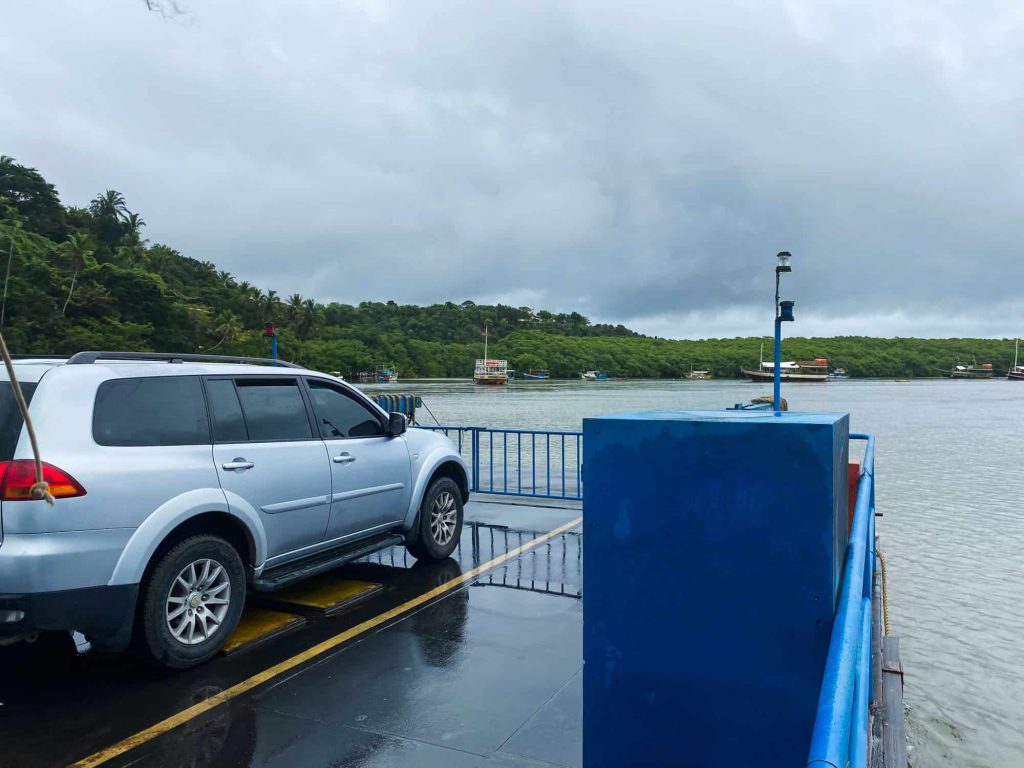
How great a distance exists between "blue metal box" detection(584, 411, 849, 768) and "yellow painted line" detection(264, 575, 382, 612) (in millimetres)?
4015

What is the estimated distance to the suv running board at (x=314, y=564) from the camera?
535cm

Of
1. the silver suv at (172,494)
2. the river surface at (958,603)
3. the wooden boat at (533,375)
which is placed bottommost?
the wooden boat at (533,375)

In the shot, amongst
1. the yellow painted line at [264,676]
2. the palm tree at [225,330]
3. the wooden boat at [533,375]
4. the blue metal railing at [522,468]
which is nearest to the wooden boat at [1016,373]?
the wooden boat at [533,375]

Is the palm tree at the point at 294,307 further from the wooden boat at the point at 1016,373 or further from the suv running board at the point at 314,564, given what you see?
the wooden boat at the point at 1016,373

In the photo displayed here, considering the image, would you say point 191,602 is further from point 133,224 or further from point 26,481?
point 133,224

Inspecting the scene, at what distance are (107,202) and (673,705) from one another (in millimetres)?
112779

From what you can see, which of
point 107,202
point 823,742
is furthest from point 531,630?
point 107,202

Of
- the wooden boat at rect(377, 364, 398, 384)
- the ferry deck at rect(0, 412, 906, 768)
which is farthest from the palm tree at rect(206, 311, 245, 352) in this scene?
the ferry deck at rect(0, 412, 906, 768)

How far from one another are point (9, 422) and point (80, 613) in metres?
1.10

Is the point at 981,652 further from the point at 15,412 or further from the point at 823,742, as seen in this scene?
the point at 15,412

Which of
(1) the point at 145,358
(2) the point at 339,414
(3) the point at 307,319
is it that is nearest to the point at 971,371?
(3) the point at 307,319

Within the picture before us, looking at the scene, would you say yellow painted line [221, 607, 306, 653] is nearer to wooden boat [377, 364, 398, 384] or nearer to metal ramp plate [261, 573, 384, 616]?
metal ramp plate [261, 573, 384, 616]

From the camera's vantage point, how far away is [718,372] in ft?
573

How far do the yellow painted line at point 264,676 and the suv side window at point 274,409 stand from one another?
148cm
